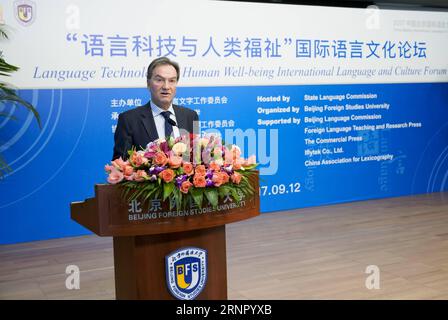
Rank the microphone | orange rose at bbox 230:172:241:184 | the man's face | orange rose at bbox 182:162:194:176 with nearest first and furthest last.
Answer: orange rose at bbox 182:162:194:176
orange rose at bbox 230:172:241:184
the man's face
the microphone

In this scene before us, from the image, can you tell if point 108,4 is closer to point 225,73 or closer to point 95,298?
point 225,73

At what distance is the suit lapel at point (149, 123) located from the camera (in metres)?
3.89

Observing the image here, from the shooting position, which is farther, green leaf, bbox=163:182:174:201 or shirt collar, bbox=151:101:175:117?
shirt collar, bbox=151:101:175:117

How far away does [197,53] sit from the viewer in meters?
6.64

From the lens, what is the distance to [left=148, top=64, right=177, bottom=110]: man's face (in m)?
3.78

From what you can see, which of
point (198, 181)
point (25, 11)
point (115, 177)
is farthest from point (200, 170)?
point (25, 11)

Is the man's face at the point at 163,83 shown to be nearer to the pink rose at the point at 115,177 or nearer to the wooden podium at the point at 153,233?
the wooden podium at the point at 153,233

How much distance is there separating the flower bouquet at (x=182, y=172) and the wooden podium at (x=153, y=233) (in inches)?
2.2

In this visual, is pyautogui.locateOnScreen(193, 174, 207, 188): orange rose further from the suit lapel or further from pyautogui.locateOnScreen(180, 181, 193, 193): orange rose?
the suit lapel

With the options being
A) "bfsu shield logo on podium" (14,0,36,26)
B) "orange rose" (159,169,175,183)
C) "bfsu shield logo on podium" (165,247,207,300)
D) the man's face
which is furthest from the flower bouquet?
"bfsu shield logo on podium" (14,0,36,26)

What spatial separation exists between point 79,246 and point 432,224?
367 centimetres

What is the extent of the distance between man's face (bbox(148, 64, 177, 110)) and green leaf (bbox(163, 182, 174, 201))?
1166 mm

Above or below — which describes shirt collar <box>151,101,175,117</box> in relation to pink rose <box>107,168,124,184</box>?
above

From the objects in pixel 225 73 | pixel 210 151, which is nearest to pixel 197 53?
pixel 225 73
